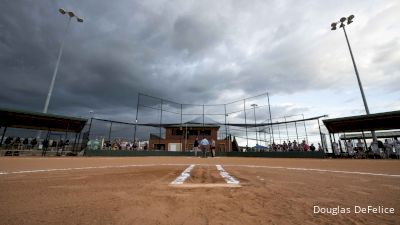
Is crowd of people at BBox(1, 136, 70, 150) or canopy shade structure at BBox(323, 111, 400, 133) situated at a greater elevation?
canopy shade structure at BBox(323, 111, 400, 133)

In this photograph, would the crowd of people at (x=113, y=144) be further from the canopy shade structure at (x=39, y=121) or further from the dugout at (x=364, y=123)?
the dugout at (x=364, y=123)

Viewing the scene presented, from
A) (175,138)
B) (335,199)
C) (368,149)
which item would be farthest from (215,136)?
(335,199)

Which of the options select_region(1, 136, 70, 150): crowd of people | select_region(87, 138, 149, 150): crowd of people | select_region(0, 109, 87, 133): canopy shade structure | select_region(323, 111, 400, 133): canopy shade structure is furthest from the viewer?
select_region(87, 138, 149, 150): crowd of people

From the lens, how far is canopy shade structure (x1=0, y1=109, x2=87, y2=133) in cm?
1505

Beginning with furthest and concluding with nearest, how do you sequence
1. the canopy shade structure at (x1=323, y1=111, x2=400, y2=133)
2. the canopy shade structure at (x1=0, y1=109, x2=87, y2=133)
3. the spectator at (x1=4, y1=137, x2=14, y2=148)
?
1. the spectator at (x1=4, y1=137, x2=14, y2=148)
2. the canopy shade structure at (x1=0, y1=109, x2=87, y2=133)
3. the canopy shade structure at (x1=323, y1=111, x2=400, y2=133)

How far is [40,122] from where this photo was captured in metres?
17.7

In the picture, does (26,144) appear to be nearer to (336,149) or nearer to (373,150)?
(336,149)

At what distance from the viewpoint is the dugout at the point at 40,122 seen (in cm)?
1515

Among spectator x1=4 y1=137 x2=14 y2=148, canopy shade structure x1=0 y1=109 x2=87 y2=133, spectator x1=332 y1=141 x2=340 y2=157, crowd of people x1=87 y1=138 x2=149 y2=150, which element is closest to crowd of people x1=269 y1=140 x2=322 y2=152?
spectator x1=332 y1=141 x2=340 y2=157

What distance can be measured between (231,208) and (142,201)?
0.97m

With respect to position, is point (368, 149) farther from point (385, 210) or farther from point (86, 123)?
point (86, 123)

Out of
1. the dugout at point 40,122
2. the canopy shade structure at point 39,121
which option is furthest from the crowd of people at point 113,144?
the canopy shade structure at point 39,121

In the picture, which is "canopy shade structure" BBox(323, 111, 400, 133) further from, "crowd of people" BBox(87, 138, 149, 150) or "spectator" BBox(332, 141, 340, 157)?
"crowd of people" BBox(87, 138, 149, 150)

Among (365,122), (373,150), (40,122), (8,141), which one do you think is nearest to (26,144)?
(8,141)
